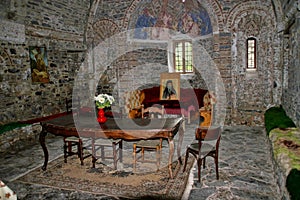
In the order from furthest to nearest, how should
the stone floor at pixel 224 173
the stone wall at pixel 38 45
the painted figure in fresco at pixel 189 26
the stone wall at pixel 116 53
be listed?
the painted figure in fresco at pixel 189 26 < the stone wall at pixel 116 53 < the stone wall at pixel 38 45 < the stone floor at pixel 224 173

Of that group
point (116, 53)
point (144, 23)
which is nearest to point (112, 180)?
point (116, 53)

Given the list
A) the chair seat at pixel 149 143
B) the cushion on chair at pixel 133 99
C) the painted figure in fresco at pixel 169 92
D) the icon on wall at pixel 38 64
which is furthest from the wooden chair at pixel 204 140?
the icon on wall at pixel 38 64

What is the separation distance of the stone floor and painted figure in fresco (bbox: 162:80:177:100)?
2484 mm

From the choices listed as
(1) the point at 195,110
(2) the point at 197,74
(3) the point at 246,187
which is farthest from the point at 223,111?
(3) the point at 246,187

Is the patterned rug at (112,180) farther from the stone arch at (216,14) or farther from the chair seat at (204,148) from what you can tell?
the stone arch at (216,14)

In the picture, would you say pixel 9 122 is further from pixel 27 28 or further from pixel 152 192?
pixel 152 192

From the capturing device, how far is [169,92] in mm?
8906

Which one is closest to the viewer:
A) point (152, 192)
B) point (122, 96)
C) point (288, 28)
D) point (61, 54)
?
point (152, 192)

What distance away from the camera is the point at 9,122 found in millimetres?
6547

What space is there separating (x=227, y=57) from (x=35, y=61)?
536cm

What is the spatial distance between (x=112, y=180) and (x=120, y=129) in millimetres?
846

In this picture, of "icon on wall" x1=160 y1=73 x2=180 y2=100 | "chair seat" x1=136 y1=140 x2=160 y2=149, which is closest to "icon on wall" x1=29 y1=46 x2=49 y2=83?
"icon on wall" x1=160 y1=73 x2=180 y2=100

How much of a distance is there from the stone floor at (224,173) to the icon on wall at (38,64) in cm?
190

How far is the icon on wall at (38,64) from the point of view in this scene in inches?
280
